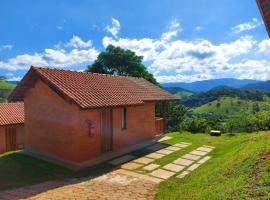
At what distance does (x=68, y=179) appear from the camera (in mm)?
10258

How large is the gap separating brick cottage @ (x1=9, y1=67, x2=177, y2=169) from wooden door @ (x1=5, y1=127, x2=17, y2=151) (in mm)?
7762

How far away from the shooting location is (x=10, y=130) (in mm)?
21812

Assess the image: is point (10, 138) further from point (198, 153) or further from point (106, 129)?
point (198, 153)

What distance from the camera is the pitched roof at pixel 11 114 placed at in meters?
21.6

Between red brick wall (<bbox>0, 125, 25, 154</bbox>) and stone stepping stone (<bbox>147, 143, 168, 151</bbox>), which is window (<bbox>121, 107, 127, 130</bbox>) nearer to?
stone stepping stone (<bbox>147, 143, 168, 151</bbox>)

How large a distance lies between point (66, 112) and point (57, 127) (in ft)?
3.41

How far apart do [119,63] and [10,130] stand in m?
16.2

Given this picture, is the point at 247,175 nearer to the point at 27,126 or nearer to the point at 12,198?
the point at 12,198

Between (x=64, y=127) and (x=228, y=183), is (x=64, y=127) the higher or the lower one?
the higher one

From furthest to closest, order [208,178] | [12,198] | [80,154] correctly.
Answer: [80,154], [208,178], [12,198]

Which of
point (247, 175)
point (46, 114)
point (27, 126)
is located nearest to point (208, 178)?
point (247, 175)

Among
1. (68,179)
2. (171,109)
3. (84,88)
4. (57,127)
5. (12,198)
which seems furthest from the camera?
(171,109)

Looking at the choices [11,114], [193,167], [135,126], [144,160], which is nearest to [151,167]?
[144,160]

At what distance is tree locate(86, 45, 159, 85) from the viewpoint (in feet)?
108
